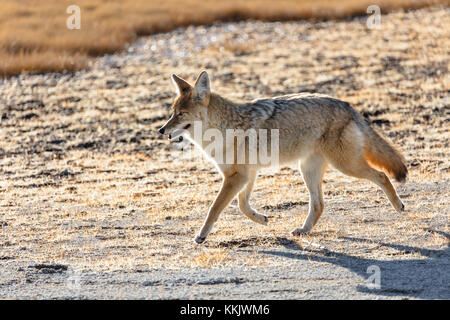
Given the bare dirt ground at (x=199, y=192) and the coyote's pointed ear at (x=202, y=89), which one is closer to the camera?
the bare dirt ground at (x=199, y=192)

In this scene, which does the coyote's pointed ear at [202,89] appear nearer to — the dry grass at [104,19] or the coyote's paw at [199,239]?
the coyote's paw at [199,239]

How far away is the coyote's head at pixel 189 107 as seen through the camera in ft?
22.2

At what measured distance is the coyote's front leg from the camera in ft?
21.8

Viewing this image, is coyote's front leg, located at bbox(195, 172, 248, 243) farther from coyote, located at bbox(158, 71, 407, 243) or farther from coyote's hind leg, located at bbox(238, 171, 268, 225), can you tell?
coyote's hind leg, located at bbox(238, 171, 268, 225)

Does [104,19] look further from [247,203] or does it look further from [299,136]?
[299,136]

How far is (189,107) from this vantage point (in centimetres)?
680

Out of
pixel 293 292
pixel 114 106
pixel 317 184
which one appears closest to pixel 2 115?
pixel 114 106

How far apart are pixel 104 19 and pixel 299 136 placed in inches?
779

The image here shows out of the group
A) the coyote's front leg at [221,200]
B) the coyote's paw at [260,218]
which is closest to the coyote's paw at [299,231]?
the coyote's paw at [260,218]

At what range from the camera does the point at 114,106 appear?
15.5 metres

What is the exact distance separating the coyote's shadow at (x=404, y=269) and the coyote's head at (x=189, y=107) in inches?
55.7

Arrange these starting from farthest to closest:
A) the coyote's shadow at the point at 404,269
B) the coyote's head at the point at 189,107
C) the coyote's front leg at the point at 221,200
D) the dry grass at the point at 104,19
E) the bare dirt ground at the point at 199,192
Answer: the dry grass at the point at 104,19 < the coyote's head at the point at 189,107 < the coyote's front leg at the point at 221,200 < the bare dirt ground at the point at 199,192 < the coyote's shadow at the point at 404,269

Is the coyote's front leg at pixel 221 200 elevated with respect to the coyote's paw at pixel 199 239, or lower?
elevated

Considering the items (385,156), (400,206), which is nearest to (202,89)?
(385,156)
